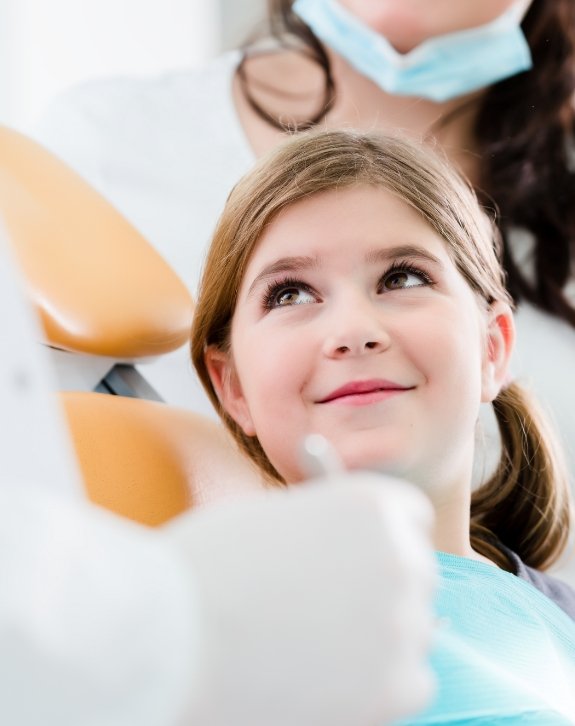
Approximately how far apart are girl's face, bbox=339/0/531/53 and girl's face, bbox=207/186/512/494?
2.43 ft

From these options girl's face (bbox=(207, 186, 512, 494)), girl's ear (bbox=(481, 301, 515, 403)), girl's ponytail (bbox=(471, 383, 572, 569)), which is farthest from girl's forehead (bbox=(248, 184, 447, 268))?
girl's ponytail (bbox=(471, 383, 572, 569))

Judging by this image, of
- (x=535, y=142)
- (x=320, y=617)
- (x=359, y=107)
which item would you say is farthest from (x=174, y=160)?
(x=320, y=617)

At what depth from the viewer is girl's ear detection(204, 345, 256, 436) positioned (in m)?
1.28

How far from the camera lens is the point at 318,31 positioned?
6.27 ft

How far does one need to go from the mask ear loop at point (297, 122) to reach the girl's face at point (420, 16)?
0.15m

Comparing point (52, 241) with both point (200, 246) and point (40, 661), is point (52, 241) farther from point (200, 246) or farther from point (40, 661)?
point (40, 661)

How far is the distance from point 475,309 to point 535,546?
1.40 ft

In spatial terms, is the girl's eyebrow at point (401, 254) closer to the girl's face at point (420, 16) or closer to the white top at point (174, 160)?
the white top at point (174, 160)

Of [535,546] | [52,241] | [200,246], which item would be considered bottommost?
[535,546]

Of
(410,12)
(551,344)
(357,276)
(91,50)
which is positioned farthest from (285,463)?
(91,50)

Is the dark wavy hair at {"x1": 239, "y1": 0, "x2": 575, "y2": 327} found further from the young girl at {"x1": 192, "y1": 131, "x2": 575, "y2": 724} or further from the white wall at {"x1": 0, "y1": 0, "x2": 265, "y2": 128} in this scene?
the white wall at {"x1": 0, "y1": 0, "x2": 265, "y2": 128}

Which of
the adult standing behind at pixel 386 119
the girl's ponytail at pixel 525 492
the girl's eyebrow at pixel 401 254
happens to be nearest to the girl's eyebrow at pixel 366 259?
the girl's eyebrow at pixel 401 254

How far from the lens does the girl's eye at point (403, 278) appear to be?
1142 millimetres

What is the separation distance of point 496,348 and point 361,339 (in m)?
0.29
